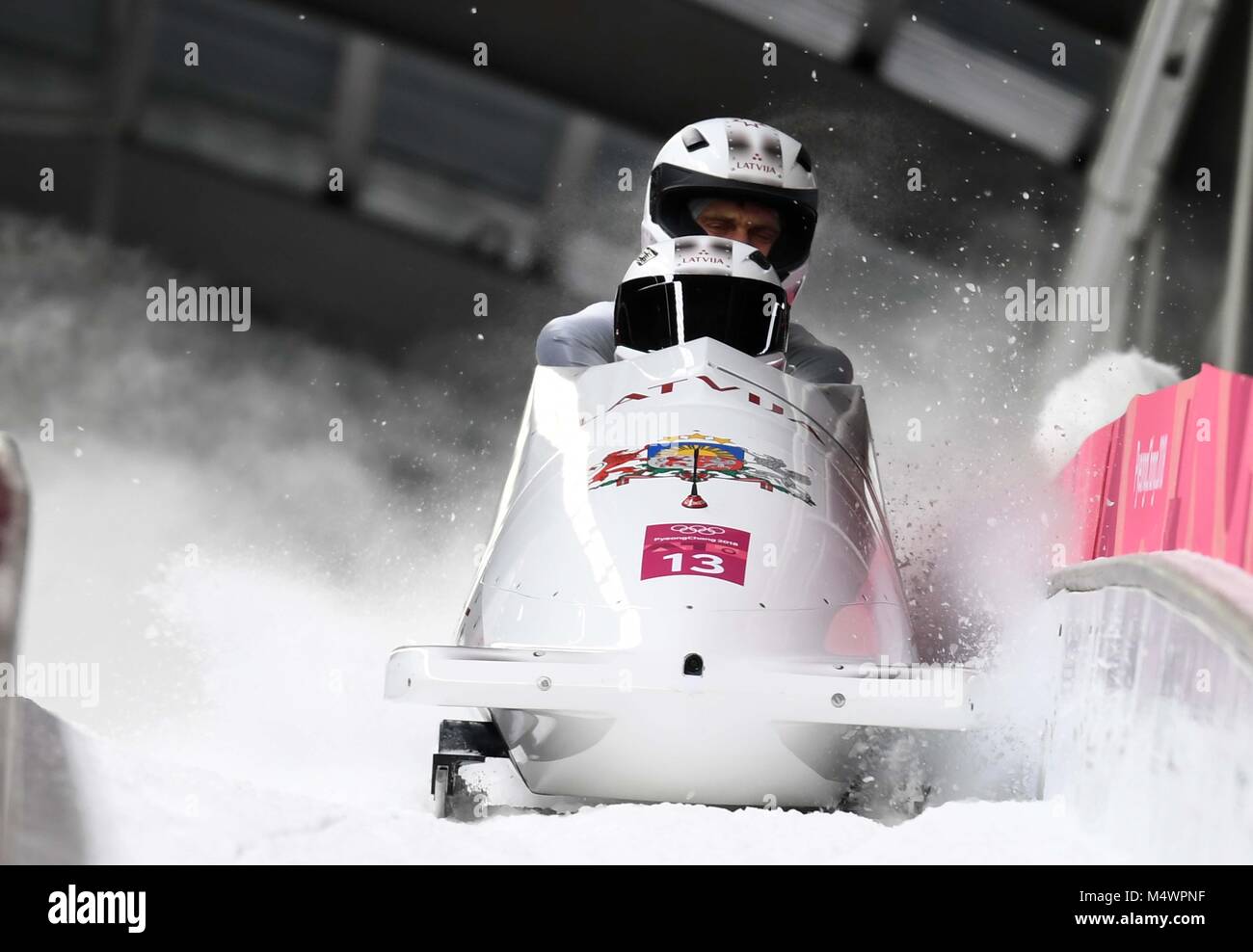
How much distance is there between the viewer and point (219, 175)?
9.46 m

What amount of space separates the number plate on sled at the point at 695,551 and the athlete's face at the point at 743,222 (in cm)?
271

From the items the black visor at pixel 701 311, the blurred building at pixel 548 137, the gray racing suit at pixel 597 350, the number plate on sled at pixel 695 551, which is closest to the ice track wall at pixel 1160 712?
the number plate on sled at pixel 695 551

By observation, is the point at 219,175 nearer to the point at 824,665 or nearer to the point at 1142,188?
the point at 1142,188

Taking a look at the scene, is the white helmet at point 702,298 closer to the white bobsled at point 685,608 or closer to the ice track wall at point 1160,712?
the white bobsled at point 685,608

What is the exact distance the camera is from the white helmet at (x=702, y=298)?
11.8 feet

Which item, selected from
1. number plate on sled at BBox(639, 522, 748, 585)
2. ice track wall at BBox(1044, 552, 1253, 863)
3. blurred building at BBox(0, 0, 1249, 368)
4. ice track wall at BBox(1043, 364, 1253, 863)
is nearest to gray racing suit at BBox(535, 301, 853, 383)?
ice track wall at BBox(1043, 364, 1253, 863)

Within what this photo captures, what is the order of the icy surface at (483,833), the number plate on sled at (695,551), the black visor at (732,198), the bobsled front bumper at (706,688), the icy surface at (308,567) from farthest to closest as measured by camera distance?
1. the black visor at (732,198)
2. the number plate on sled at (695,551)
3. the bobsled front bumper at (706,688)
4. the icy surface at (308,567)
5. the icy surface at (483,833)

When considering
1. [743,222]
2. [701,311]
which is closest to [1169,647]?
[701,311]

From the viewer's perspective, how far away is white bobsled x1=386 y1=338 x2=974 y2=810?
2.48 metres

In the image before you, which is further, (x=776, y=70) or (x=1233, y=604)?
(x=776, y=70)

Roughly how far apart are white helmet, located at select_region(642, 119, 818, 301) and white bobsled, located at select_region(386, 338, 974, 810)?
1.94 meters

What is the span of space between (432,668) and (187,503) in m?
6.55

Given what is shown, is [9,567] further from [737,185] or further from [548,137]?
[548,137]
